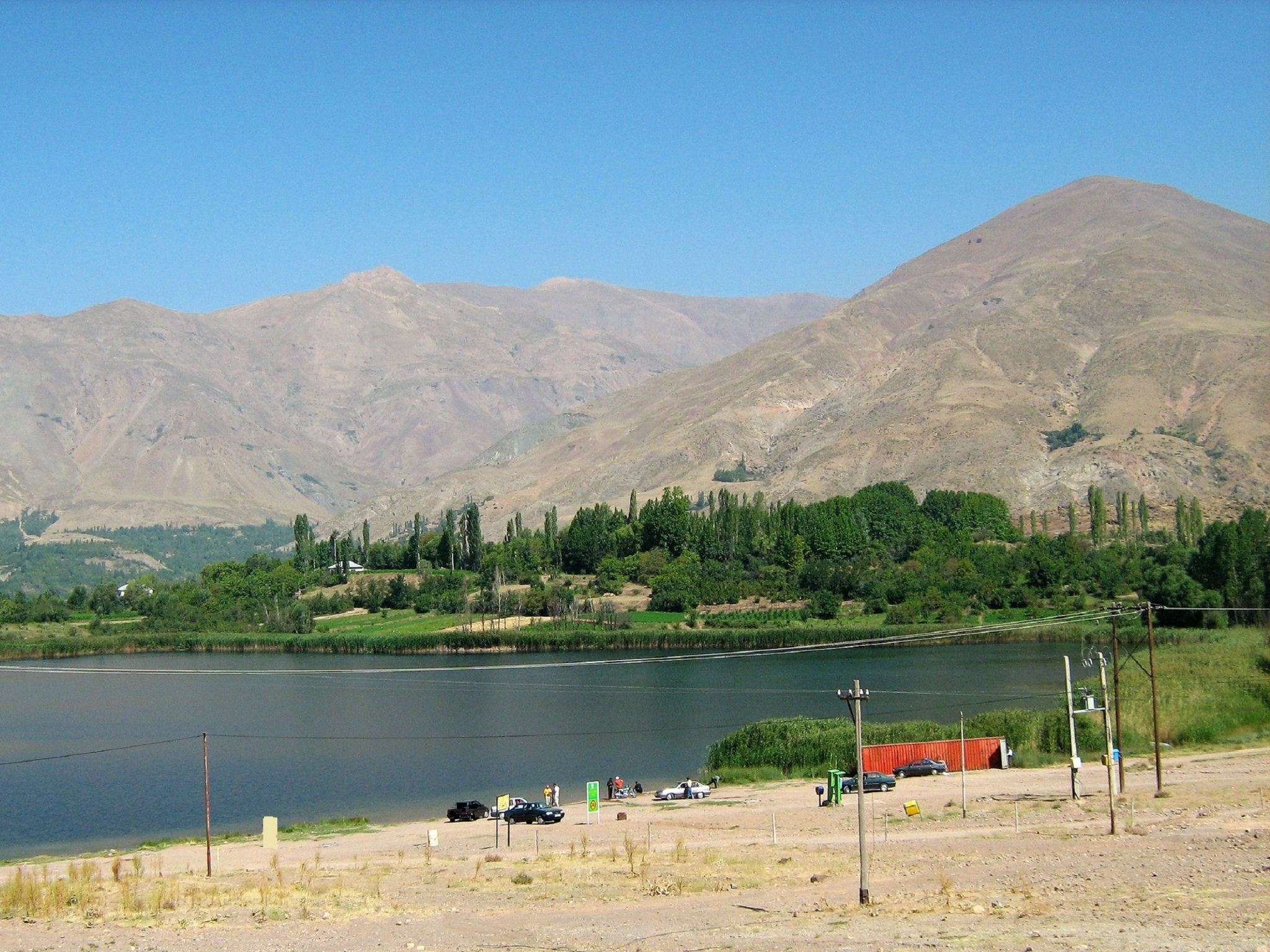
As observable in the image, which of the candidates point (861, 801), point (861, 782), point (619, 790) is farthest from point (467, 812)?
point (861, 782)

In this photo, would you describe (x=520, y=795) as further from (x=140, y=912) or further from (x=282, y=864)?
(x=140, y=912)

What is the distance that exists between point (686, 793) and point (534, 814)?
5.94m

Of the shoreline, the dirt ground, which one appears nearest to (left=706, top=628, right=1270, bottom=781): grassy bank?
the dirt ground

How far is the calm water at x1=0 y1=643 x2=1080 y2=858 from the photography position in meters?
49.3

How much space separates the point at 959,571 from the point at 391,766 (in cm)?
7454

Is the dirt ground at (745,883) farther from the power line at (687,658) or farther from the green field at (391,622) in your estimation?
the green field at (391,622)

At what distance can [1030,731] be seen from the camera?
50375 mm

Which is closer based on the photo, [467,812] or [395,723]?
[467,812]

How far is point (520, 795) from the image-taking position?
49.0 metres

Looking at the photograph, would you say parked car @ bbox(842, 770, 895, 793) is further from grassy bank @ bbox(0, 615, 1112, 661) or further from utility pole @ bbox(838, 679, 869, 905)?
grassy bank @ bbox(0, 615, 1112, 661)

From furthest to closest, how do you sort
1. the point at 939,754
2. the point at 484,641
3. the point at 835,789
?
the point at 484,641 < the point at 939,754 < the point at 835,789


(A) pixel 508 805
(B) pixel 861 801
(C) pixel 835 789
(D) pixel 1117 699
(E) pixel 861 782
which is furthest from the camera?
(C) pixel 835 789

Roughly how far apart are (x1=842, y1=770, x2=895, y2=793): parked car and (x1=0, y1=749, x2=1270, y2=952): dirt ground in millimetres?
1583

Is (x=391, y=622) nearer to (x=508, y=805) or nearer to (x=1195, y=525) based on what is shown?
(x=1195, y=525)
